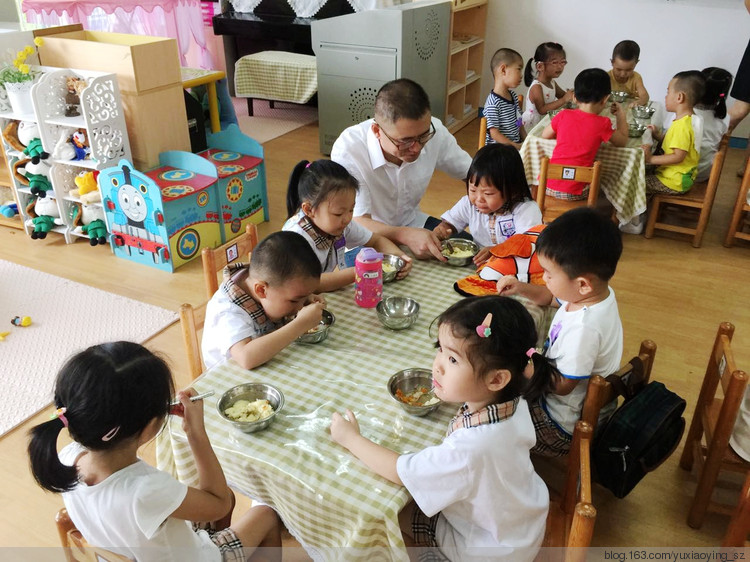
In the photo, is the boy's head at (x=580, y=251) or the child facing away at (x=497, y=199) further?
the child facing away at (x=497, y=199)

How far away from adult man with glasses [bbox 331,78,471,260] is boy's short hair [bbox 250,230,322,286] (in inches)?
27.1

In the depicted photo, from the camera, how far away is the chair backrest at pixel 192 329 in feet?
6.03

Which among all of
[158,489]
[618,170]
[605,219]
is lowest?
[618,170]

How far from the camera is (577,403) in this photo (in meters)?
1.77

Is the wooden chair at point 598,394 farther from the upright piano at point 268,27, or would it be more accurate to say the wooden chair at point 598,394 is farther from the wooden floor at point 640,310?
the upright piano at point 268,27

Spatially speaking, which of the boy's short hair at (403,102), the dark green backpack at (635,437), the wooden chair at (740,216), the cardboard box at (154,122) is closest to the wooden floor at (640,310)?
the wooden chair at (740,216)

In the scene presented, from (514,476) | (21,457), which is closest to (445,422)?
(514,476)

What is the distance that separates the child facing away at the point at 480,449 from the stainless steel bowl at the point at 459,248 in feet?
2.76

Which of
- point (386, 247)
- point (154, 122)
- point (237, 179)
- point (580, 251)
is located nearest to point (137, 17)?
point (154, 122)

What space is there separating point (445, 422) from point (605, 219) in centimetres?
72

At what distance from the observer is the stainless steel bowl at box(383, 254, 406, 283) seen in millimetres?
2072

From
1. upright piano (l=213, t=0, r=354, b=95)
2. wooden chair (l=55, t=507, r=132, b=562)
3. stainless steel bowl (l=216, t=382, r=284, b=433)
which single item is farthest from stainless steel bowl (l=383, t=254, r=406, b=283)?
upright piano (l=213, t=0, r=354, b=95)

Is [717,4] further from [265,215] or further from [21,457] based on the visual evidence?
[21,457]

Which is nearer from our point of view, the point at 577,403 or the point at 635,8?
the point at 577,403
